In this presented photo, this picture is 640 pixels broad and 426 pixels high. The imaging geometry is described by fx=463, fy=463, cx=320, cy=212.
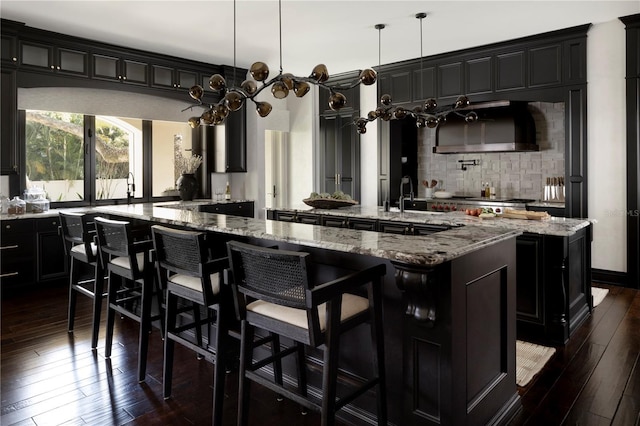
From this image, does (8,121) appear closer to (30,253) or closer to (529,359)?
(30,253)

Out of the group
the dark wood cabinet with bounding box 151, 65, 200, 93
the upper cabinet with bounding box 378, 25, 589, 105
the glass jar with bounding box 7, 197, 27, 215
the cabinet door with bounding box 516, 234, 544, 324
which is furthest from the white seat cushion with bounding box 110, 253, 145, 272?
the upper cabinet with bounding box 378, 25, 589, 105

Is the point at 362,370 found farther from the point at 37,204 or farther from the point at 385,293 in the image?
the point at 37,204

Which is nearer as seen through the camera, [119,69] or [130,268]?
[130,268]

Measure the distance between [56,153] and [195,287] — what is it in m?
4.27

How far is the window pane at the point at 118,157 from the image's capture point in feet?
20.2

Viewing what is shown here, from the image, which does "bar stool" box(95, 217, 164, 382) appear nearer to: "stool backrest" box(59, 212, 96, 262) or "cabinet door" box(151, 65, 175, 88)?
"stool backrest" box(59, 212, 96, 262)

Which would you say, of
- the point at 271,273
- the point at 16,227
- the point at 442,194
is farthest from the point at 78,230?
the point at 442,194

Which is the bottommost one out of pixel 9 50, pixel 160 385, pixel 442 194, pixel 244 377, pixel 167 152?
pixel 160 385

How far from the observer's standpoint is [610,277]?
5.30 metres

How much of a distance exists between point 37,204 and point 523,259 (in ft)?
16.6

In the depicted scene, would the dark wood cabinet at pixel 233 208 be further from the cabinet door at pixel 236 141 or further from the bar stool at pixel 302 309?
the bar stool at pixel 302 309

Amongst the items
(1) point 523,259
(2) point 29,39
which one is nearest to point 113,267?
(1) point 523,259

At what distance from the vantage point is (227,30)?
17.6 feet

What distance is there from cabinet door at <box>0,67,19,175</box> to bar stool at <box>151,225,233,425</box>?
334 centimetres
